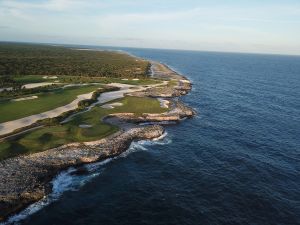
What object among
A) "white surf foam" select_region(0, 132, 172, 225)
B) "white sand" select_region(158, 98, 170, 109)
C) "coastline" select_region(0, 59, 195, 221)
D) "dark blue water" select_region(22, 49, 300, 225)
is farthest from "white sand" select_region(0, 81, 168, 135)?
"dark blue water" select_region(22, 49, 300, 225)

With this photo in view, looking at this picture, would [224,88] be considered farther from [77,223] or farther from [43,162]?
[77,223]

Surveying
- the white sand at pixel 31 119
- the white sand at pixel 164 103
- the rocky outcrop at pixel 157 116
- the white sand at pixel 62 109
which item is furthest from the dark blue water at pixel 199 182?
the white sand at pixel 62 109

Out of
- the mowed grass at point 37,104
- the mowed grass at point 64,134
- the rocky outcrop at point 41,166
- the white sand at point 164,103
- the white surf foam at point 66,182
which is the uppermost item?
the mowed grass at point 37,104

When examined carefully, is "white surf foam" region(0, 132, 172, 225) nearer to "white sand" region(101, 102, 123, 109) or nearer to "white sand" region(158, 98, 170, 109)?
"white sand" region(101, 102, 123, 109)

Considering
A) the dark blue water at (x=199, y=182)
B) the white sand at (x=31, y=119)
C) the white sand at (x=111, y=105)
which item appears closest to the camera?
the dark blue water at (x=199, y=182)

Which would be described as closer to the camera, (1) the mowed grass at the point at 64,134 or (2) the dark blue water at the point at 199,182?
(2) the dark blue water at the point at 199,182

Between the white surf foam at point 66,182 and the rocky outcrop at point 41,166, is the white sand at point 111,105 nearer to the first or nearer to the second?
the rocky outcrop at point 41,166

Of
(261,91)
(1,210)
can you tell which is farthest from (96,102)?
(261,91)

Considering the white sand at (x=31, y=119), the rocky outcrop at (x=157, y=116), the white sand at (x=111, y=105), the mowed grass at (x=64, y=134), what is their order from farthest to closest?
the white sand at (x=111, y=105)
the rocky outcrop at (x=157, y=116)
the white sand at (x=31, y=119)
the mowed grass at (x=64, y=134)

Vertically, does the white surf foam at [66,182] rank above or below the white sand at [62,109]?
below
